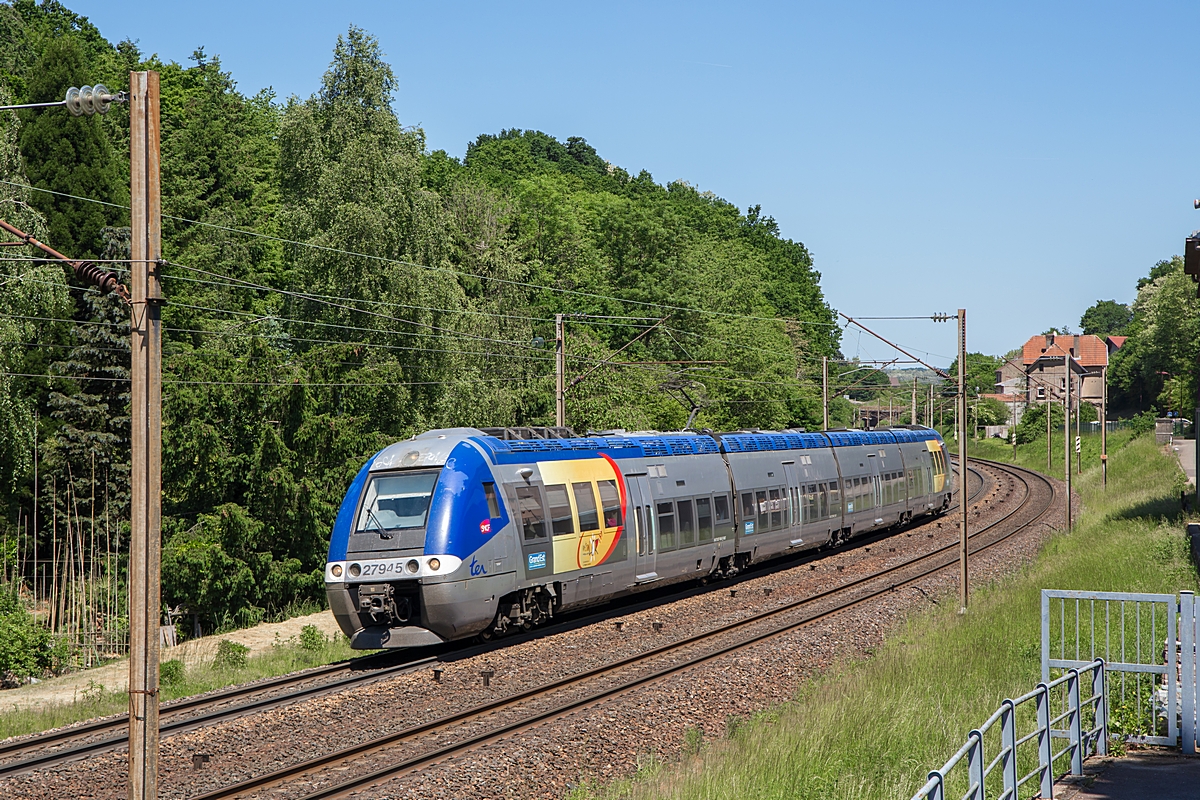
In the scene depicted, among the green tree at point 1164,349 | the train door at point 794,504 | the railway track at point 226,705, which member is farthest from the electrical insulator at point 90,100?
the green tree at point 1164,349

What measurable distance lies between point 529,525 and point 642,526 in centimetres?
390

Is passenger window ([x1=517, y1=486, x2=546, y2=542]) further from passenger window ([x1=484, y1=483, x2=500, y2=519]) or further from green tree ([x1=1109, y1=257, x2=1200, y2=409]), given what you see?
green tree ([x1=1109, y1=257, x2=1200, y2=409])

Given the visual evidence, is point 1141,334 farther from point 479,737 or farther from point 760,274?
point 479,737

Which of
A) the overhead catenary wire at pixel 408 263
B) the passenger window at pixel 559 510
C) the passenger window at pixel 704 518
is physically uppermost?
the overhead catenary wire at pixel 408 263

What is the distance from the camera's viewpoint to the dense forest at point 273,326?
3331 centimetres

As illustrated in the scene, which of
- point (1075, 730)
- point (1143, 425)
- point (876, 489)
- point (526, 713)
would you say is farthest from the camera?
point (1143, 425)

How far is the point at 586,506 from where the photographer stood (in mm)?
20297

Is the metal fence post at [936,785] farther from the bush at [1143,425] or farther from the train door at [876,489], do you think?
the bush at [1143,425]

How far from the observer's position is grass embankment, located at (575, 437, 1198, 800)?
409 inches

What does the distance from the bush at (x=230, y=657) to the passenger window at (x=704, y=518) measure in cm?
933

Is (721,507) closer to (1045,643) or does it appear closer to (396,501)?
(396,501)

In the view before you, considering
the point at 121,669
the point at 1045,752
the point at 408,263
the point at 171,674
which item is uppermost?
the point at 408,263

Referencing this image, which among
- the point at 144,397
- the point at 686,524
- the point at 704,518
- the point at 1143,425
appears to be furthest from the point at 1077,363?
the point at 144,397

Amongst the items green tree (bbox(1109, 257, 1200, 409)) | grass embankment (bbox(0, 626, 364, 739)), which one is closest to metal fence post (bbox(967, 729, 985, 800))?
grass embankment (bbox(0, 626, 364, 739))
